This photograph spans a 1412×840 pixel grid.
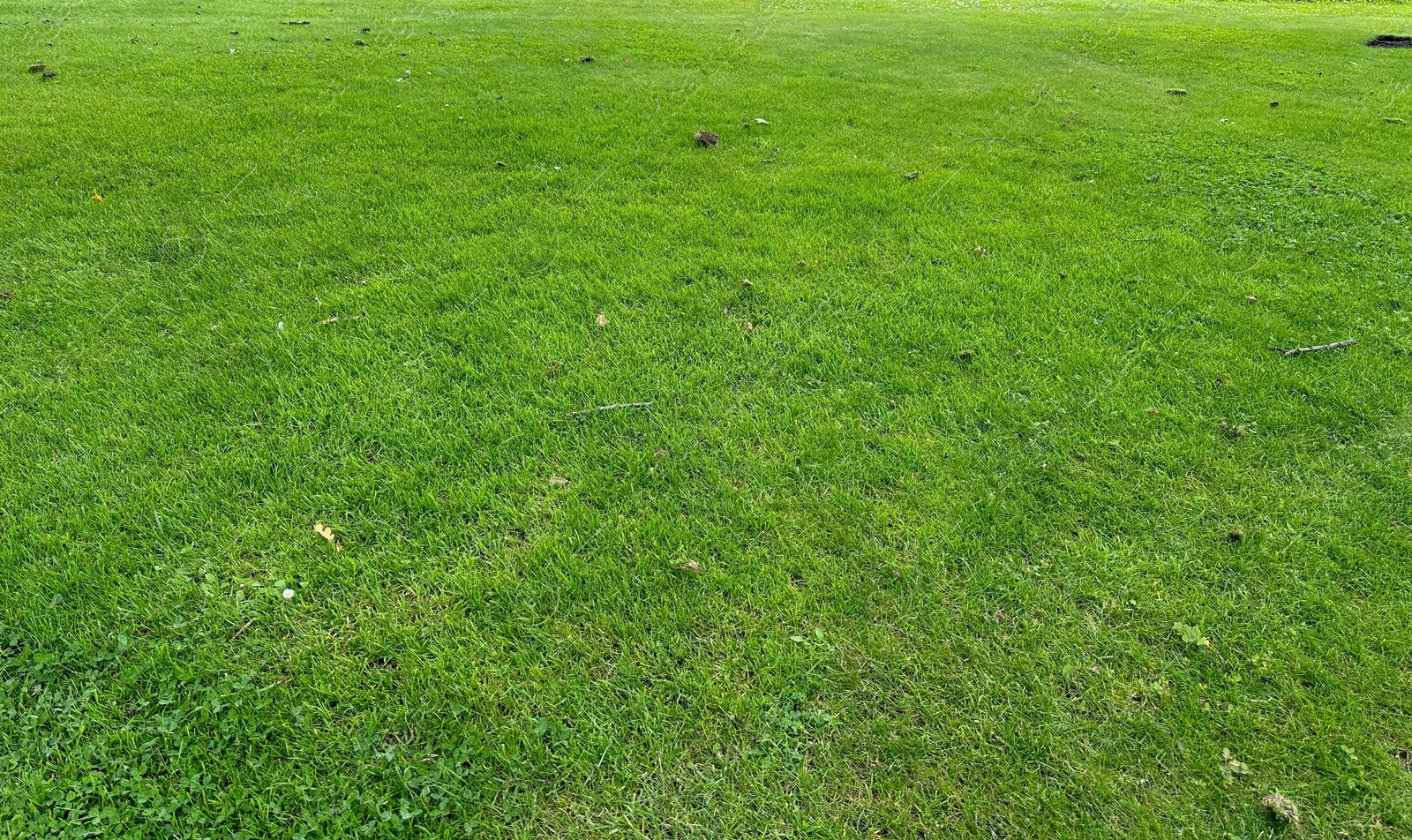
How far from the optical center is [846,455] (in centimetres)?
314

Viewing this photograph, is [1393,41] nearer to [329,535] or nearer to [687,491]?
[687,491]

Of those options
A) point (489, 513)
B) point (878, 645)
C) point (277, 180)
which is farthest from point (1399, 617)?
point (277, 180)

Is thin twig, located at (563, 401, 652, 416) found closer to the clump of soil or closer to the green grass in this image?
the green grass

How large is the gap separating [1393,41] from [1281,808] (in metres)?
15.7

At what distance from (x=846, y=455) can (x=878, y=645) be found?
0.96m

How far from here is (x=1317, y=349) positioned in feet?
12.6

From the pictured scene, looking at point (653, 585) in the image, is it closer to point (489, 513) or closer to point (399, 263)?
point (489, 513)

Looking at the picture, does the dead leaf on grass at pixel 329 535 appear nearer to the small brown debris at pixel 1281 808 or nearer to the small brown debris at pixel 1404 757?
the small brown debris at pixel 1281 808

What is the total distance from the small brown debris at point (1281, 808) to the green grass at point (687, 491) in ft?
0.12

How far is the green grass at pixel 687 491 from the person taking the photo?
209 centimetres

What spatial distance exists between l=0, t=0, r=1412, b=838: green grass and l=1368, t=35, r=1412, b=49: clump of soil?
28.2ft

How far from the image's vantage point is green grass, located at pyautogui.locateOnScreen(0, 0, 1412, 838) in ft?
6.86

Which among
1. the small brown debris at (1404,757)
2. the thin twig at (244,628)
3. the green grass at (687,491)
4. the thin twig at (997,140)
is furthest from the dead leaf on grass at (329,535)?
the thin twig at (997,140)

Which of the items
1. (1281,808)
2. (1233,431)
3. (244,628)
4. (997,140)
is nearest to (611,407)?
(244,628)
